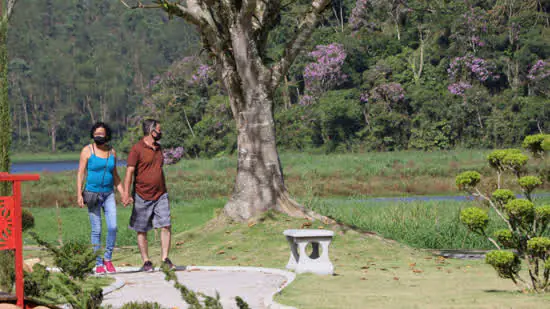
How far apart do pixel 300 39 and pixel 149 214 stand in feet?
18.2

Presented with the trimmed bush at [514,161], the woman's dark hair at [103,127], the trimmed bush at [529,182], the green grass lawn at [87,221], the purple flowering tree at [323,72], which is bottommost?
the green grass lawn at [87,221]

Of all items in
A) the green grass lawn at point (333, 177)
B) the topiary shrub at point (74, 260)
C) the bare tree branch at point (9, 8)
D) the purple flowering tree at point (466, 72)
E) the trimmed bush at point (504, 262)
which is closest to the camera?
the topiary shrub at point (74, 260)

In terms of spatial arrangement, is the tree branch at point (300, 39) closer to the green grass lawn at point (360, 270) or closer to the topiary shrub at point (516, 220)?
Result: the green grass lawn at point (360, 270)

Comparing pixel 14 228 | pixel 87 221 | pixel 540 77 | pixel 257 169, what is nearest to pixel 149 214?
pixel 257 169

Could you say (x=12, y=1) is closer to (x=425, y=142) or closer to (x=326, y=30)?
(x=425, y=142)

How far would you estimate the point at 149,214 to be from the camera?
10711mm

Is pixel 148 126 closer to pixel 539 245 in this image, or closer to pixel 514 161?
pixel 514 161

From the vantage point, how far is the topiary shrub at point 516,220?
8.35 m

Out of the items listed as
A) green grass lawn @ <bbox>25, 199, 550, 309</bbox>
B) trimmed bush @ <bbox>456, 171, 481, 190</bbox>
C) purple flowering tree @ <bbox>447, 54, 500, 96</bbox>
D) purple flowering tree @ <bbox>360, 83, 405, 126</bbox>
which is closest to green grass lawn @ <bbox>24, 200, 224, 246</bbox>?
green grass lawn @ <bbox>25, 199, 550, 309</bbox>

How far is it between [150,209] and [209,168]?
106 ft

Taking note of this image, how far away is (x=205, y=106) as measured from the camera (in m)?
56.2

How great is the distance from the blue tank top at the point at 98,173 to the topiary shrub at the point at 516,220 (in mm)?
4487

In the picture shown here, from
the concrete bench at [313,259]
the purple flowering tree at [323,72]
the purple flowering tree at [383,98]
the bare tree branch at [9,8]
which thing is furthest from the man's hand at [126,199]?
the purple flowering tree at [323,72]

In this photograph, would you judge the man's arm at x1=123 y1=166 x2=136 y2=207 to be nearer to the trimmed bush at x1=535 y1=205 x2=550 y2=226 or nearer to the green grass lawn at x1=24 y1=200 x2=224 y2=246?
the trimmed bush at x1=535 y1=205 x2=550 y2=226
